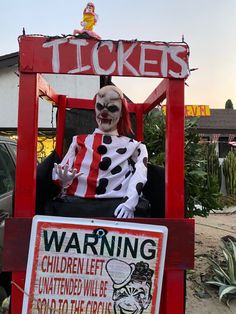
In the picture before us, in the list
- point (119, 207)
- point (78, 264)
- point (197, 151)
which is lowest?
point (78, 264)

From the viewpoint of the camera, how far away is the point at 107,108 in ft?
7.63

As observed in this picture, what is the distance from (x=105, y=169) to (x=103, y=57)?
679 millimetres

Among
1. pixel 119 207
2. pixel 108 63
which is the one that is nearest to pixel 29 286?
pixel 119 207

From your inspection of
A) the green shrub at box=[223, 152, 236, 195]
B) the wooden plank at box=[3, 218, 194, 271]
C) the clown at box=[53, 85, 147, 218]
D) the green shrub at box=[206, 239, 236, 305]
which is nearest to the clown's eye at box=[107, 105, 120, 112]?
the clown at box=[53, 85, 147, 218]

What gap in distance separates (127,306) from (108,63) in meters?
1.04

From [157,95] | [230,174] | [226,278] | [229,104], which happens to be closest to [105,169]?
[157,95]

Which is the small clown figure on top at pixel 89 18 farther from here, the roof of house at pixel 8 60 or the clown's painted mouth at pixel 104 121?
the roof of house at pixel 8 60

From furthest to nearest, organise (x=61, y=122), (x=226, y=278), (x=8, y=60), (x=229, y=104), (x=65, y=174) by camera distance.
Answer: (x=229, y=104)
(x=8, y=60)
(x=226, y=278)
(x=61, y=122)
(x=65, y=174)

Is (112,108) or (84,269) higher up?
(112,108)

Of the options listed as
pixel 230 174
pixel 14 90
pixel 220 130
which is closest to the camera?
pixel 14 90

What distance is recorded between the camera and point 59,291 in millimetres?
1699

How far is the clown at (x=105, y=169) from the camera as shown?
2102mm

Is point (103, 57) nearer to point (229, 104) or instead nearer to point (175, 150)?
point (175, 150)

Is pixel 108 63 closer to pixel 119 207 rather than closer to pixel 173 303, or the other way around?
pixel 119 207
